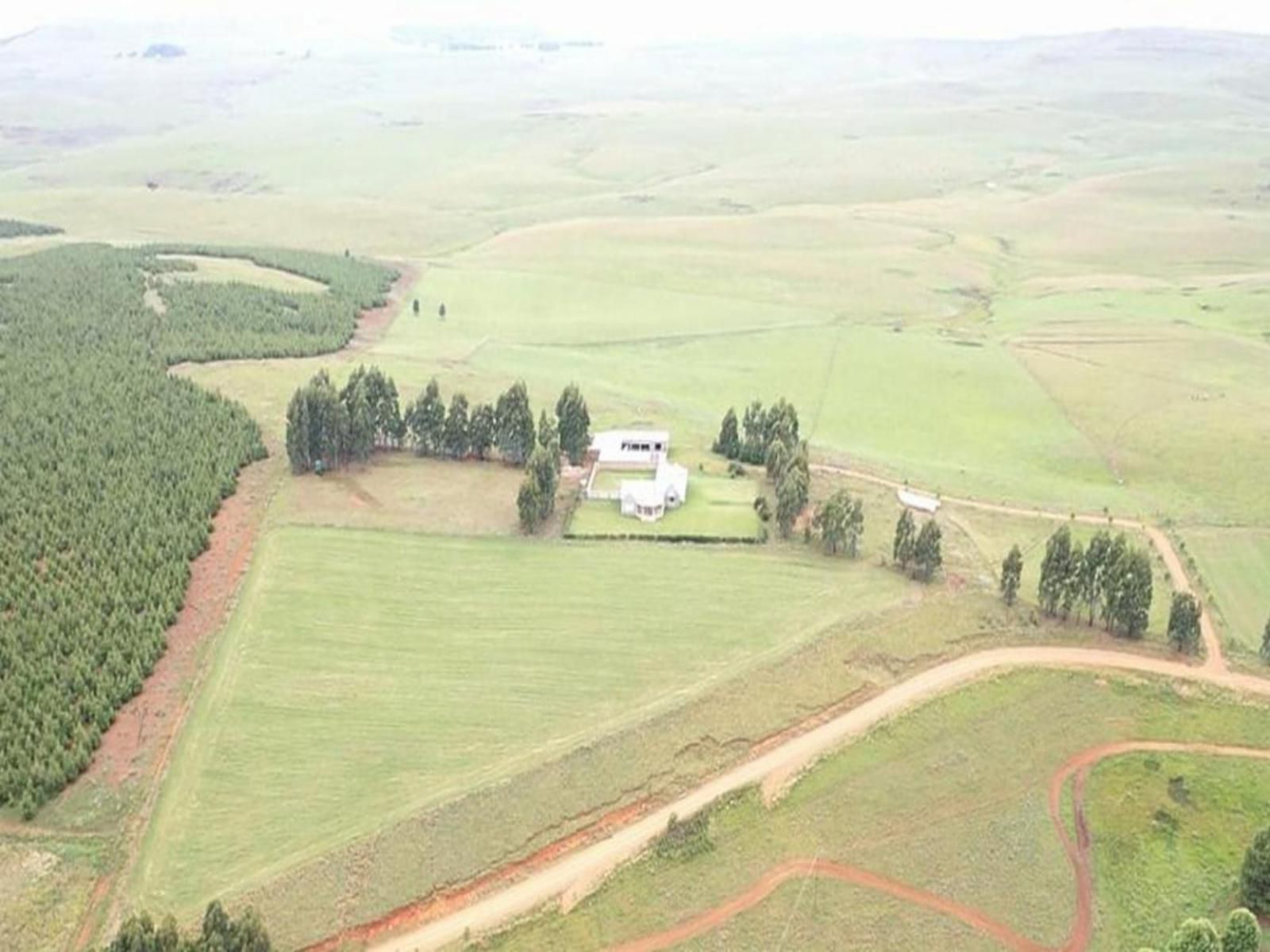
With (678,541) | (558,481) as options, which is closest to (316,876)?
(678,541)

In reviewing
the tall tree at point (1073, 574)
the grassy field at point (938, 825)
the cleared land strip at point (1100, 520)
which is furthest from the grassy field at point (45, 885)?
the cleared land strip at point (1100, 520)

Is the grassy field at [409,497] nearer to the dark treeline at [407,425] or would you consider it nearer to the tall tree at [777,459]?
the dark treeline at [407,425]

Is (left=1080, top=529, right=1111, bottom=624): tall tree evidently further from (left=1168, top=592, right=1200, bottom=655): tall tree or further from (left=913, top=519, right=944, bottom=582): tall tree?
(left=913, top=519, right=944, bottom=582): tall tree

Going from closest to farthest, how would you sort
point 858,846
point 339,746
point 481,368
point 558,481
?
point 858,846, point 339,746, point 558,481, point 481,368

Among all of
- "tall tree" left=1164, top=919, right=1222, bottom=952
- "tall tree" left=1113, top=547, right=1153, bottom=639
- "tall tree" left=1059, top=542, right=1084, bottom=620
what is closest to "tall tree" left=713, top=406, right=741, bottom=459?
"tall tree" left=1059, top=542, right=1084, bottom=620

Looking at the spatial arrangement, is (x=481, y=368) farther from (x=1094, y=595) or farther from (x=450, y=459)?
(x=1094, y=595)
